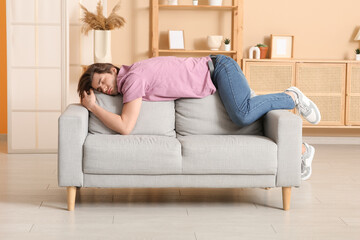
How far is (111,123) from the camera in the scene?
130 inches

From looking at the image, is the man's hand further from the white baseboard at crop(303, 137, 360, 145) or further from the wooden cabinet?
the white baseboard at crop(303, 137, 360, 145)

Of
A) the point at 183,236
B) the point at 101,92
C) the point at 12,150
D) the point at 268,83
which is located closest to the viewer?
the point at 183,236

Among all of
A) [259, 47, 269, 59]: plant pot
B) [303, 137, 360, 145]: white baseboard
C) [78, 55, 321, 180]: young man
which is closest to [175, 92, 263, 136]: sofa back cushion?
[78, 55, 321, 180]: young man

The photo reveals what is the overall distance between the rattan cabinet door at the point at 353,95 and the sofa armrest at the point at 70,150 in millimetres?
3187

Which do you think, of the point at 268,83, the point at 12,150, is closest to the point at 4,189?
the point at 12,150

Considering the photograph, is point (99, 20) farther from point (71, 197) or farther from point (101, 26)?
point (71, 197)

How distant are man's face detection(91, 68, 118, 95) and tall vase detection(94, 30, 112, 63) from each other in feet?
5.28

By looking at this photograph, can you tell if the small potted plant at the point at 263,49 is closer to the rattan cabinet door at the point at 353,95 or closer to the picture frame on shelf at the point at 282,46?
the picture frame on shelf at the point at 282,46

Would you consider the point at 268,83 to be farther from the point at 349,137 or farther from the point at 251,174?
the point at 251,174

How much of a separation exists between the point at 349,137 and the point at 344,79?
70 cm

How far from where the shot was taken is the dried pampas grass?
4.98m

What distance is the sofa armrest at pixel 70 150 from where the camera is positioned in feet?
10.1

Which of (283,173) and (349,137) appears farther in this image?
(349,137)

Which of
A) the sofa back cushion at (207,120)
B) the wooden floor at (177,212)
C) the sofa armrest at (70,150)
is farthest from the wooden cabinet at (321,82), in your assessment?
the sofa armrest at (70,150)
